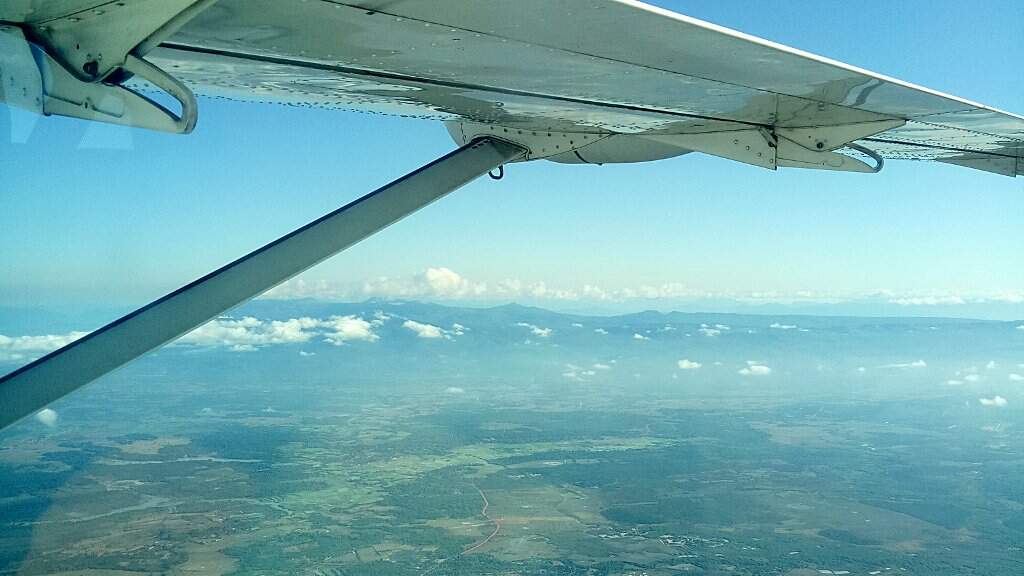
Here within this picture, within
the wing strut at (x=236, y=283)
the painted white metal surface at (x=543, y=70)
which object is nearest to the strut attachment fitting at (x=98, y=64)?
the painted white metal surface at (x=543, y=70)

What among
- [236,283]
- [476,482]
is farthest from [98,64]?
[476,482]

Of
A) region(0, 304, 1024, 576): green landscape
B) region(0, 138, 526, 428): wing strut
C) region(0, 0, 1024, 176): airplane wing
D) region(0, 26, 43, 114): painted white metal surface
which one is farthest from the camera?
region(0, 304, 1024, 576): green landscape

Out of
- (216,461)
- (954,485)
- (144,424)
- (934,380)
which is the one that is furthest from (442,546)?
(934,380)

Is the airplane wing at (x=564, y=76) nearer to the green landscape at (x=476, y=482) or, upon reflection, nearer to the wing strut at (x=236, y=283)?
the wing strut at (x=236, y=283)

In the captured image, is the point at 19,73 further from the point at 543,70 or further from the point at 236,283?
the point at 236,283

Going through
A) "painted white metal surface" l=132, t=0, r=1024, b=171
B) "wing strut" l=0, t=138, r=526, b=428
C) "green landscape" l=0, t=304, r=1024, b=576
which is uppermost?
"painted white metal surface" l=132, t=0, r=1024, b=171

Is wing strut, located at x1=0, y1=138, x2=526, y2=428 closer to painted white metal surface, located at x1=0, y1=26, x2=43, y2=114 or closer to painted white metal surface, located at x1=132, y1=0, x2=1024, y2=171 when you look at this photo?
painted white metal surface, located at x1=132, y1=0, x2=1024, y2=171

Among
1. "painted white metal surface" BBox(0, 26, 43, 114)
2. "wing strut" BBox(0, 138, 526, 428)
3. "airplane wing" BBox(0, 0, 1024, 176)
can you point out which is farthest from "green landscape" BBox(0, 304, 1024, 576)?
"painted white metal surface" BBox(0, 26, 43, 114)
